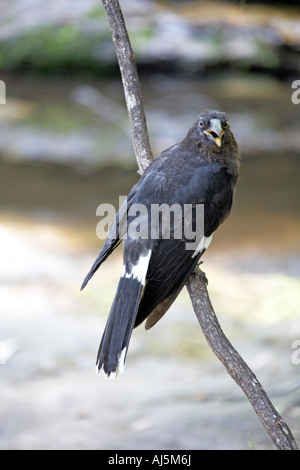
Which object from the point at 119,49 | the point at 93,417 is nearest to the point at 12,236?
the point at 93,417

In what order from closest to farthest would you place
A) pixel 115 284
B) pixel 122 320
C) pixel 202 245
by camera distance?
pixel 122 320, pixel 202 245, pixel 115 284

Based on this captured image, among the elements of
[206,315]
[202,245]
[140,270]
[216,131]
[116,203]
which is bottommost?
[206,315]

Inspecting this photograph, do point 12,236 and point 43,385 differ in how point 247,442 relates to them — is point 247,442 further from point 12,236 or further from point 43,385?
point 12,236

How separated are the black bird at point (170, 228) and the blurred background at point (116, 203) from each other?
1.24 meters

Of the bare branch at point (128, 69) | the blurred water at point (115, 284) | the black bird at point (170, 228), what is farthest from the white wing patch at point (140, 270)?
the blurred water at point (115, 284)

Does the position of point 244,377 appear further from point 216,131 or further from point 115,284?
point 115,284

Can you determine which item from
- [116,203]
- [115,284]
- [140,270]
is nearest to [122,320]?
[140,270]

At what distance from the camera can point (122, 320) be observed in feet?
8.30

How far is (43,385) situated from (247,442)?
1.23 metres

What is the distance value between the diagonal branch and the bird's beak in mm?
243

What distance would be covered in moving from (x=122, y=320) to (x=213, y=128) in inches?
31.2

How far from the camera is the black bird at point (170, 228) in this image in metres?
→ 2.57

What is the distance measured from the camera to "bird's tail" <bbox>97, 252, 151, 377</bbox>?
2.45 metres

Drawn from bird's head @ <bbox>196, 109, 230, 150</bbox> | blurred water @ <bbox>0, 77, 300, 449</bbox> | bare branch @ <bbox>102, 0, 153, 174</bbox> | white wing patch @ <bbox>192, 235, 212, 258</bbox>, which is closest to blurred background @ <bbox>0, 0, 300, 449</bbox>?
blurred water @ <bbox>0, 77, 300, 449</bbox>
